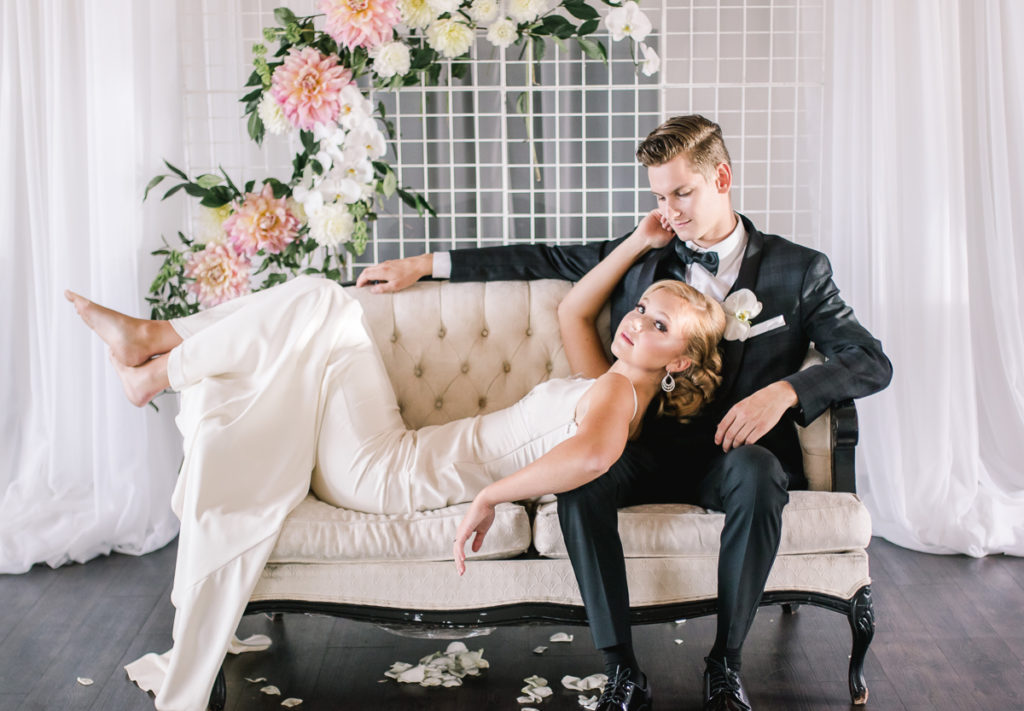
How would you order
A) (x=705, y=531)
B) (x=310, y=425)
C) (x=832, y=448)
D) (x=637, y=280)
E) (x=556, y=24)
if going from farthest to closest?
1. (x=556, y=24)
2. (x=637, y=280)
3. (x=310, y=425)
4. (x=832, y=448)
5. (x=705, y=531)

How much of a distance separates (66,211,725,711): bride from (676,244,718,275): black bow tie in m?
0.20

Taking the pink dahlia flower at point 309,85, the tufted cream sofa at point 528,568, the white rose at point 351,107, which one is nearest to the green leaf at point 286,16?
the pink dahlia flower at point 309,85

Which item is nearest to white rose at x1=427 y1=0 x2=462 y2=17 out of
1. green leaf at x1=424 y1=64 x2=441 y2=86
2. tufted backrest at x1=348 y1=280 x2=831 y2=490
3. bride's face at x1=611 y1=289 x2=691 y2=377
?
green leaf at x1=424 y1=64 x2=441 y2=86

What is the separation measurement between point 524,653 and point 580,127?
6.54ft

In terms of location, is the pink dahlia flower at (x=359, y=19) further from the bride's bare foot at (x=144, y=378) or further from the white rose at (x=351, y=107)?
the bride's bare foot at (x=144, y=378)

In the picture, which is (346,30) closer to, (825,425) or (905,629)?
(825,425)

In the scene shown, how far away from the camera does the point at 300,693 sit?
2.49 meters

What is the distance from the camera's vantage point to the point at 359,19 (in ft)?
9.05

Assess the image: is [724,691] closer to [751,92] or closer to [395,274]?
[395,274]

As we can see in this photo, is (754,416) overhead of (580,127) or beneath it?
beneath

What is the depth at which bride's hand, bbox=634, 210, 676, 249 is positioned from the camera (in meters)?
2.80

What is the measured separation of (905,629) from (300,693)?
154cm

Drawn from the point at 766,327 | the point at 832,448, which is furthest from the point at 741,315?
the point at 832,448

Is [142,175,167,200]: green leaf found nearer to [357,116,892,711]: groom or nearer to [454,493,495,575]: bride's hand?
[357,116,892,711]: groom
